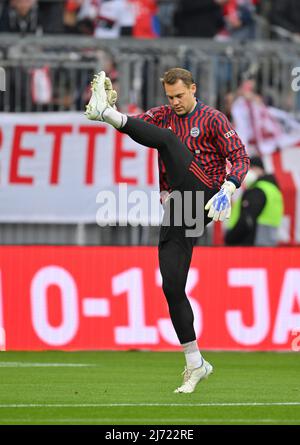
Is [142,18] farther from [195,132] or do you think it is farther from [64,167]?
[195,132]

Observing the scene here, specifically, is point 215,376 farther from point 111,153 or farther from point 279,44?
point 279,44

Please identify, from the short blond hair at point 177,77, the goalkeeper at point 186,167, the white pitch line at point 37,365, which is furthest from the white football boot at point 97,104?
the white pitch line at point 37,365

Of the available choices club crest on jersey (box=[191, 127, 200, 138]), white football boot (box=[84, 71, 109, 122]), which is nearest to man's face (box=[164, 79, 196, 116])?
club crest on jersey (box=[191, 127, 200, 138])

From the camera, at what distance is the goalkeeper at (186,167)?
10.5 m

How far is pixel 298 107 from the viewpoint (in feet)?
64.1

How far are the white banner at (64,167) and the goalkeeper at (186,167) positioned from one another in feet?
23.9

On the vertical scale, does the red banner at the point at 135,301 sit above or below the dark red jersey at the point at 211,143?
below

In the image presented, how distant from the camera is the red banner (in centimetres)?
1577

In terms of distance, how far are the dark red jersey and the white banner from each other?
724 centimetres

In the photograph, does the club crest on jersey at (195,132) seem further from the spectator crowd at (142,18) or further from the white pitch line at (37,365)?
the spectator crowd at (142,18)

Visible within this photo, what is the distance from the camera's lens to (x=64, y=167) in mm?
18344

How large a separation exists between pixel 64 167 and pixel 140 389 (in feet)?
25.4

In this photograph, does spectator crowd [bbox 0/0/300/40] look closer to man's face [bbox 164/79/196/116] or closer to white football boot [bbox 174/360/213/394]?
man's face [bbox 164/79/196/116]

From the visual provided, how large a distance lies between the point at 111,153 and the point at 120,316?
3.35 m
